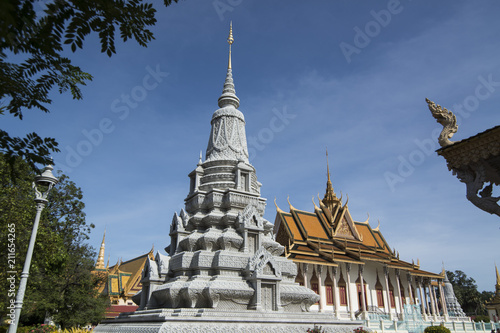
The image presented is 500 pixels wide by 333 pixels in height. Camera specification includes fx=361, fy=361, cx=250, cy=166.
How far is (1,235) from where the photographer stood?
41.0ft

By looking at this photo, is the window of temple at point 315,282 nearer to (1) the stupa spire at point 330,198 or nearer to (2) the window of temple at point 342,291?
(2) the window of temple at point 342,291

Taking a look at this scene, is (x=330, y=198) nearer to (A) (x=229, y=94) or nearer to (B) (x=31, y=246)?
(A) (x=229, y=94)

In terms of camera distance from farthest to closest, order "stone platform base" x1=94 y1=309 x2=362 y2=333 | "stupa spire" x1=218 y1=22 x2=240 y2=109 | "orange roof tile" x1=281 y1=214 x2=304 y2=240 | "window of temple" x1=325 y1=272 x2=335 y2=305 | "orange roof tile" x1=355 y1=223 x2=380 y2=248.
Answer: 1. "orange roof tile" x1=355 y1=223 x2=380 y2=248
2. "orange roof tile" x1=281 y1=214 x2=304 y2=240
3. "window of temple" x1=325 y1=272 x2=335 y2=305
4. "stupa spire" x1=218 y1=22 x2=240 y2=109
5. "stone platform base" x1=94 y1=309 x2=362 y2=333

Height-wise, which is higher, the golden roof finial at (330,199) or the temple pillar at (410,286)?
the golden roof finial at (330,199)

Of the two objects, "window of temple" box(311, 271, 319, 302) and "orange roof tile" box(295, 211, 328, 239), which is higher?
"orange roof tile" box(295, 211, 328, 239)

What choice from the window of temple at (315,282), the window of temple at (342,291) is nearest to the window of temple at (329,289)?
the window of temple at (342,291)

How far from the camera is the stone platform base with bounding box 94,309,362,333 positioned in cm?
991

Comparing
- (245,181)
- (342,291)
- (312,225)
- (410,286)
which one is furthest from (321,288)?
(245,181)

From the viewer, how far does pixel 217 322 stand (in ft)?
34.1

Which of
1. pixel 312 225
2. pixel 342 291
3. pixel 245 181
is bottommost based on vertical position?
pixel 342 291

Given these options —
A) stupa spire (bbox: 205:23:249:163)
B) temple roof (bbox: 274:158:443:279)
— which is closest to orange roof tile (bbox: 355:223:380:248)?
temple roof (bbox: 274:158:443:279)

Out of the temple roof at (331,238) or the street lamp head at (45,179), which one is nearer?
the street lamp head at (45,179)

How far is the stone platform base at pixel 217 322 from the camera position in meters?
9.91

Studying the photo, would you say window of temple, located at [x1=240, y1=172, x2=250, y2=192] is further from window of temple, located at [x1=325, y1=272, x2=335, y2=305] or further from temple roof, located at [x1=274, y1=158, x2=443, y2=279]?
window of temple, located at [x1=325, y1=272, x2=335, y2=305]
